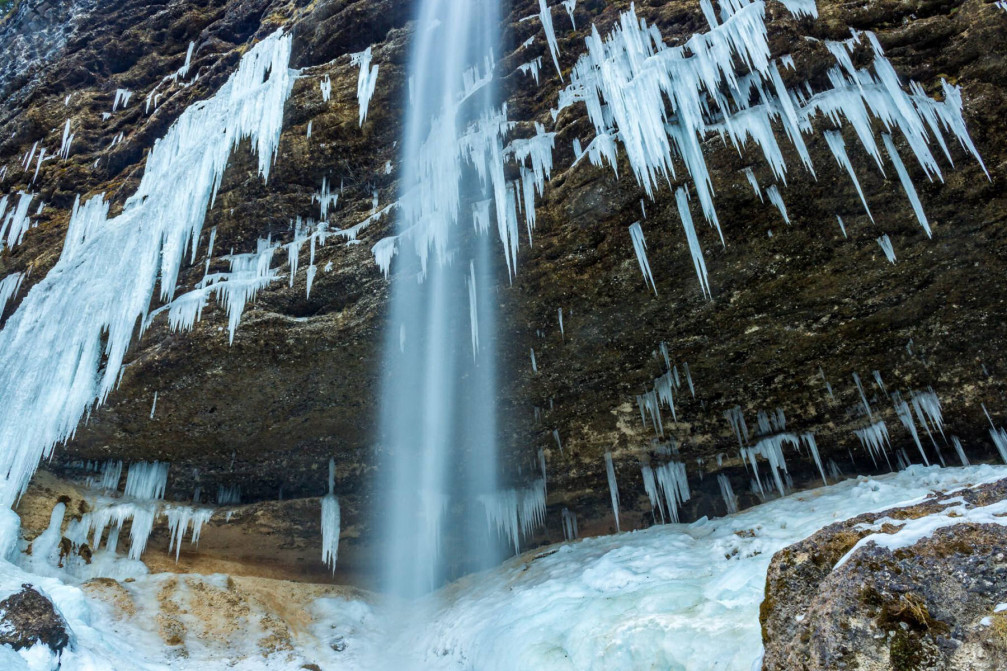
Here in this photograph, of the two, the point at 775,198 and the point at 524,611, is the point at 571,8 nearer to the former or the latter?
the point at 775,198

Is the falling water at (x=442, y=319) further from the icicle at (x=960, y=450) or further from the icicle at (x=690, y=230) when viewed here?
the icicle at (x=960, y=450)

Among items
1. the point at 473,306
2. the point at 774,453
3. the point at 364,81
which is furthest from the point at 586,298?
the point at 364,81

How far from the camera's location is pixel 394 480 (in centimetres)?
1018

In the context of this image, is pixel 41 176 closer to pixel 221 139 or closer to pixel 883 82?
pixel 221 139

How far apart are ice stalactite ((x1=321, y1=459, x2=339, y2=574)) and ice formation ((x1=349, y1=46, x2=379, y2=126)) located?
5615 mm

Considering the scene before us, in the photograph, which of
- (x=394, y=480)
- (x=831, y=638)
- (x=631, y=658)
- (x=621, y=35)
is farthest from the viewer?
(x=394, y=480)

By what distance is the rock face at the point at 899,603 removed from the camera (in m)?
2.55

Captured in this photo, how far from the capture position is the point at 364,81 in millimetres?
8766

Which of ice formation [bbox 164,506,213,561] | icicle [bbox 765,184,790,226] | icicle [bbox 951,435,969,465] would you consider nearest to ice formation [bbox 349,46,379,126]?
icicle [bbox 765,184,790,226]

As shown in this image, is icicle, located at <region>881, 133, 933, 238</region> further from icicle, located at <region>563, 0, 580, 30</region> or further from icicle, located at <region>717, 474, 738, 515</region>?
icicle, located at <region>717, 474, 738, 515</region>

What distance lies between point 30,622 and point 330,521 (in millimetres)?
4716

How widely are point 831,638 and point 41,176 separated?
44.0ft

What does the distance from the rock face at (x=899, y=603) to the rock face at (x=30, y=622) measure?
20.9ft

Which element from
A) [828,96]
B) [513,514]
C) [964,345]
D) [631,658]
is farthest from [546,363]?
[964,345]
